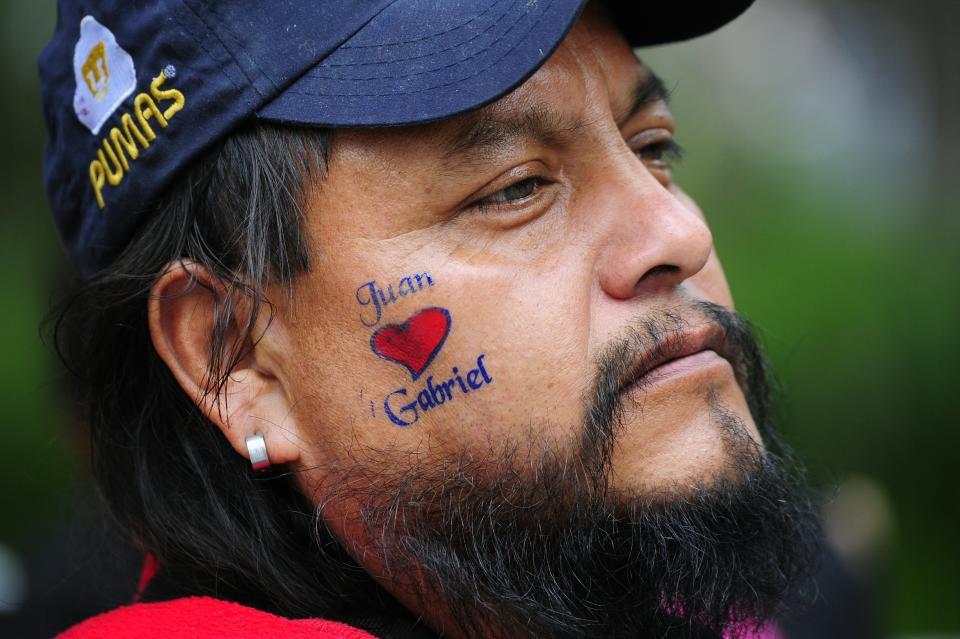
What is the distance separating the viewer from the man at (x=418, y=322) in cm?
164

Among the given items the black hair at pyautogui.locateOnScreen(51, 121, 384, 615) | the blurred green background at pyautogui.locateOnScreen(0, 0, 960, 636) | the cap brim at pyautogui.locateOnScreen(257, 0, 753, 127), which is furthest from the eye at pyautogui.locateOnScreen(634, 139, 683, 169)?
the blurred green background at pyautogui.locateOnScreen(0, 0, 960, 636)

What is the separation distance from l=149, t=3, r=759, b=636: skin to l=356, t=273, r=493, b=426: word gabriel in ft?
0.04

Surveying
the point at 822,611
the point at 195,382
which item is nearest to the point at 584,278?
the point at 195,382

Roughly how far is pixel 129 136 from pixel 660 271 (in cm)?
98

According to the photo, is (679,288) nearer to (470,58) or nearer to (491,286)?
(491,286)

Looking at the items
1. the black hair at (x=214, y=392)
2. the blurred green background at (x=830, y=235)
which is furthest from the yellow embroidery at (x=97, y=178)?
the blurred green background at (x=830, y=235)

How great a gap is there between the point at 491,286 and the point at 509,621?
608mm

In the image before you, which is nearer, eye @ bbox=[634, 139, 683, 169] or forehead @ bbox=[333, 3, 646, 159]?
forehead @ bbox=[333, 3, 646, 159]

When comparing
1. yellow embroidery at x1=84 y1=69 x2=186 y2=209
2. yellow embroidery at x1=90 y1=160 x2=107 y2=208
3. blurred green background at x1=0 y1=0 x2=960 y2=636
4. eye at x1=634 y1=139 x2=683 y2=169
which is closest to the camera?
yellow embroidery at x1=84 y1=69 x2=186 y2=209

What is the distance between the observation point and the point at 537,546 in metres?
1.72

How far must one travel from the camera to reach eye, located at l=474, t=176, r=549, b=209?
170 centimetres

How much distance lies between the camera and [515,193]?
5.63 feet

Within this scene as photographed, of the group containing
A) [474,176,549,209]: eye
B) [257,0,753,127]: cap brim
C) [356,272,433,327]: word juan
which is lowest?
[356,272,433,327]: word juan

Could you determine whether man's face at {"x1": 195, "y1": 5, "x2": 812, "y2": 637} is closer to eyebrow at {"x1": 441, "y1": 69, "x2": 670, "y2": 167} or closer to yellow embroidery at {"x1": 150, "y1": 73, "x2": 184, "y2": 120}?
eyebrow at {"x1": 441, "y1": 69, "x2": 670, "y2": 167}
